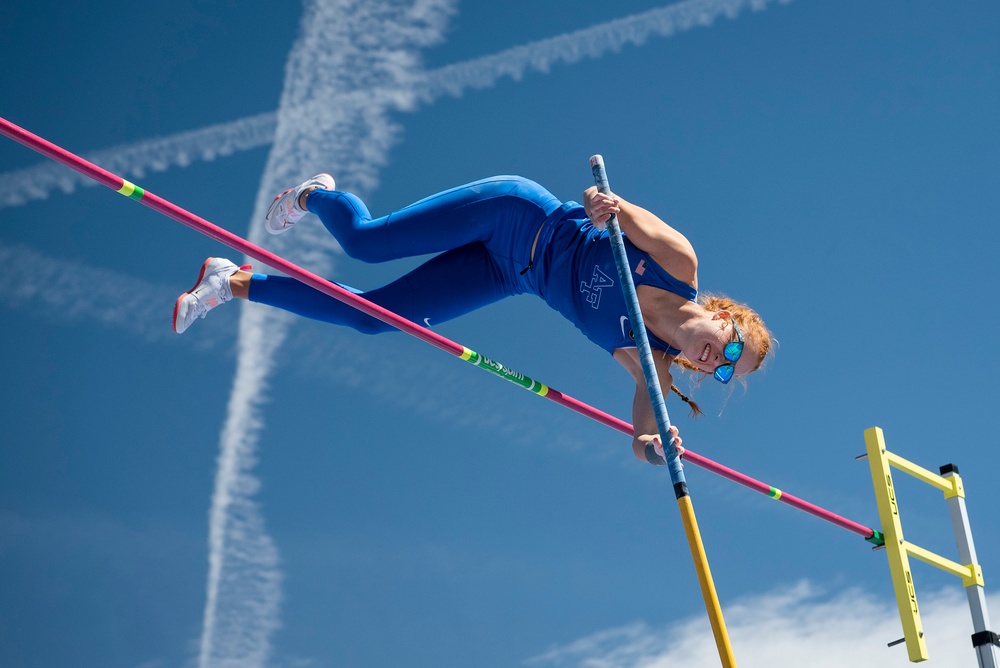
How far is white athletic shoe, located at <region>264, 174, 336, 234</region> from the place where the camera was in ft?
19.9

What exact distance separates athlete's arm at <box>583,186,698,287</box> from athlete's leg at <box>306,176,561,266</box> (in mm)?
438

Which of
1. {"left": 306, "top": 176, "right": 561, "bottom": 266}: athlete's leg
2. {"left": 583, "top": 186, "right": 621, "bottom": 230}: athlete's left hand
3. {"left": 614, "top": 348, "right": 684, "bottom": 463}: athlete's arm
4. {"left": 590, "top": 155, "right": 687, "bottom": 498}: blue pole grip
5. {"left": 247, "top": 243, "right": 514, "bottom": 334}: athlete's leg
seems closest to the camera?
{"left": 590, "top": 155, "right": 687, "bottom": 498}: blue pole grip

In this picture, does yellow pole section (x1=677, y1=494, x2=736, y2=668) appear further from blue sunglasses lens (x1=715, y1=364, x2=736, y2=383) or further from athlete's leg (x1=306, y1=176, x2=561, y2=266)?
athlete's leg (x1=306, y1=176, x2=561, y2=266)

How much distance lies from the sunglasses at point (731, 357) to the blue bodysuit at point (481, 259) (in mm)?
226

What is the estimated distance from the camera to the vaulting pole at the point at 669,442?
457cm

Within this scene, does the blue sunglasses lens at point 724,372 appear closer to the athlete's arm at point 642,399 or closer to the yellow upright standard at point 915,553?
the athlete's arm at point 642,399

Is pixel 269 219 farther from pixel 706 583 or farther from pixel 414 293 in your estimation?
pixel 706 583

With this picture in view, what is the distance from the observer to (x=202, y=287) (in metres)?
5.92

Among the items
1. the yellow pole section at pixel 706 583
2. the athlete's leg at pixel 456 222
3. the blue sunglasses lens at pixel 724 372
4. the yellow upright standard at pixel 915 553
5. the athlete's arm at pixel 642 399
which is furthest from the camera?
the yellow upright standard at pixel 915 553

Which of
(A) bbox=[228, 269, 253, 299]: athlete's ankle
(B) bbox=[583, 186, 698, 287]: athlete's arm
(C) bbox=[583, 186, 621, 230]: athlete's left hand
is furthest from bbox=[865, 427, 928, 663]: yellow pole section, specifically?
(A) bbox=[228, 269, 253, 299]: athlete's ankle

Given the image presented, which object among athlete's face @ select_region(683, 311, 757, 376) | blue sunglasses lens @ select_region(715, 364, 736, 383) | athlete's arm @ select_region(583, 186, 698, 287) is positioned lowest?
blue sunglasses lens @ select_region(715, 364, 736, 383)

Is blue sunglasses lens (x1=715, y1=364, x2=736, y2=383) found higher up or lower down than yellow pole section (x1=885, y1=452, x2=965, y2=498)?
higher up

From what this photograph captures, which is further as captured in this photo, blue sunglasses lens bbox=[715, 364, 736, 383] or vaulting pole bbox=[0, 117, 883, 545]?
blue sunglasses lens bbox=[715, 364, 736, 383]

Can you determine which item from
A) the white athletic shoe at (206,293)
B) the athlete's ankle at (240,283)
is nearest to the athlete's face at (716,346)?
the athlete's ankle at (240,283)
